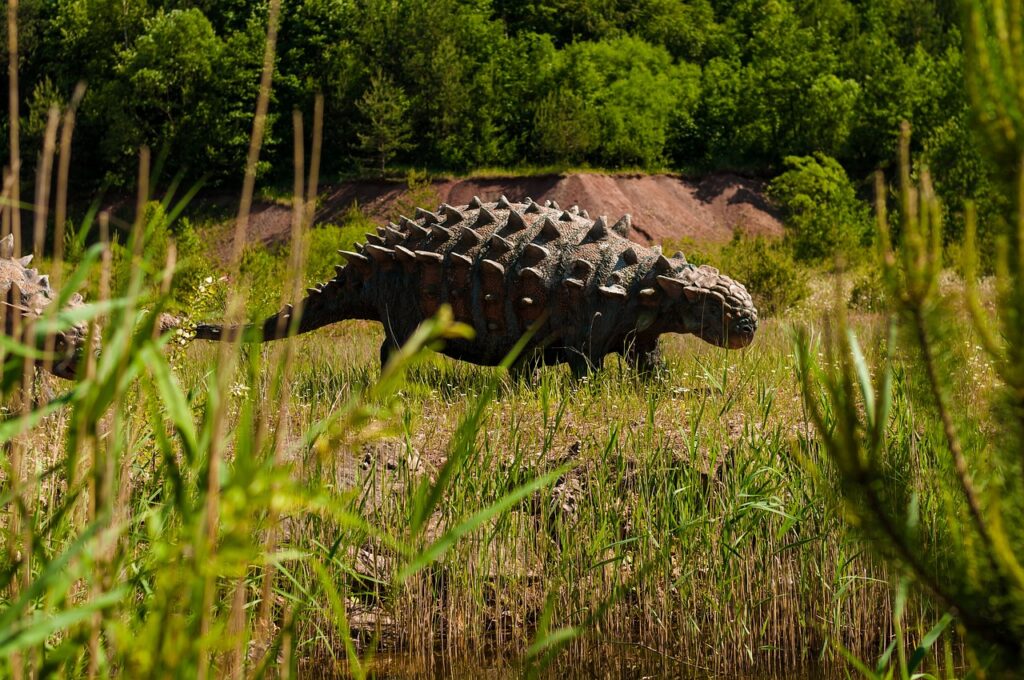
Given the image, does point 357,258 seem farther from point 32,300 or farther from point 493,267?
point 32,300

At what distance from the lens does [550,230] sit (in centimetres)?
615

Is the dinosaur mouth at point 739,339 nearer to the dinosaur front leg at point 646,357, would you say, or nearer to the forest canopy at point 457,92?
the dinosaur front leg at point 646,357

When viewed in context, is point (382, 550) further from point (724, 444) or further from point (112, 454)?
point (112, 454)

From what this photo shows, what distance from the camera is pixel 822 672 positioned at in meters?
3.72

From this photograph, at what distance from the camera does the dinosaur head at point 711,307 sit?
6.08 metres

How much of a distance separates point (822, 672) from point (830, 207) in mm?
19372

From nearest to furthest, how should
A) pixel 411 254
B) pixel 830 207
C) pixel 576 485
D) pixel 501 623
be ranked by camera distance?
pixel 501 623 < pixel 576 485 < pixel 411 254 < pixel 830 207

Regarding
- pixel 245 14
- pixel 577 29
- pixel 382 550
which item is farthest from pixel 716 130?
pixel 382 550

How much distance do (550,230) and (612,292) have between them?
0.48 metres

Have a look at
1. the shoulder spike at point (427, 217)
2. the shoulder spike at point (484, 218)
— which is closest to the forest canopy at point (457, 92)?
the shoulder spike at point (427, 217)

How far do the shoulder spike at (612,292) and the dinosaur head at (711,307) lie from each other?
0.22m

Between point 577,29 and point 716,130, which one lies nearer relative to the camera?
point 716,130

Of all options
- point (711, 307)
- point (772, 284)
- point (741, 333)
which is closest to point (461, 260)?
point (711, 307)

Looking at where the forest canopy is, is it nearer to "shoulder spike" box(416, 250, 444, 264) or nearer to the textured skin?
"shoulder spike" box(416, 250, 444, 264)
